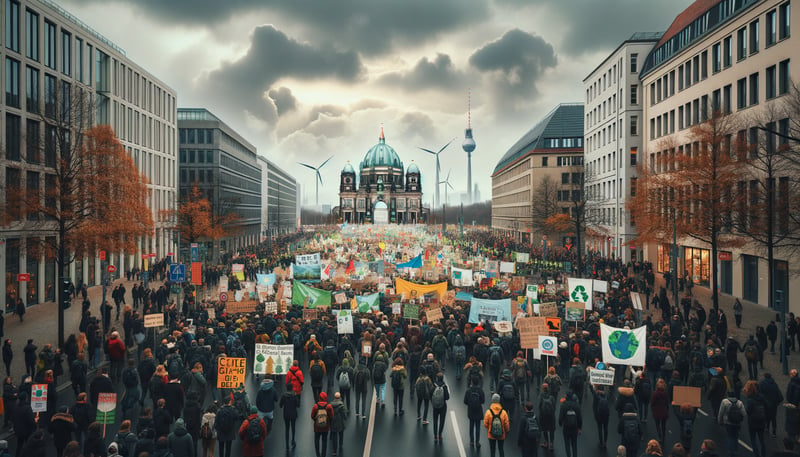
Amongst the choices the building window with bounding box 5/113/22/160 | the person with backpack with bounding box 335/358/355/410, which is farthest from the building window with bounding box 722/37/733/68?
the building window with bounding box 5/113/22/160

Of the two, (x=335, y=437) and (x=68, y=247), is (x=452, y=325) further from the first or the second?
(x=68, y=247)

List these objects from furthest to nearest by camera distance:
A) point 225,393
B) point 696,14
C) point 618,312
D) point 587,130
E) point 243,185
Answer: point 243,185, point 587,130, point 696,14, point 618,312, point 225,393

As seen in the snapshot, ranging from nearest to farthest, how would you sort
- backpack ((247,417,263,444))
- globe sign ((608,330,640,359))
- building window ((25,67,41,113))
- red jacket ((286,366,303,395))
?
1. backpack ((247,417,263,444))
2. red jacket ((286,366,303,395))
3. globe sign ((608,330,640,359))
4. building window ((25,67,41,113))

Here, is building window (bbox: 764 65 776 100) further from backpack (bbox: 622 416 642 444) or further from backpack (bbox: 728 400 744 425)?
backpack (bbox: 622 416 642 444)

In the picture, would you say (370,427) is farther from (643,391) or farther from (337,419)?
(643,391)

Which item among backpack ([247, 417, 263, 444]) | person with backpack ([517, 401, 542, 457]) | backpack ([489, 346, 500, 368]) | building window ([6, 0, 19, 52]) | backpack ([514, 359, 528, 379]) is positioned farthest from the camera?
building window ([6, 0, 19, 52])

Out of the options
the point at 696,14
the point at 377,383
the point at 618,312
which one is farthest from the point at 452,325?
the point at 696,14

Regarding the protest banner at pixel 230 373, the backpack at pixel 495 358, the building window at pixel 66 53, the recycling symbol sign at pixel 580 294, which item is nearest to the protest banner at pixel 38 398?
the protest banner at pixel 230 373
